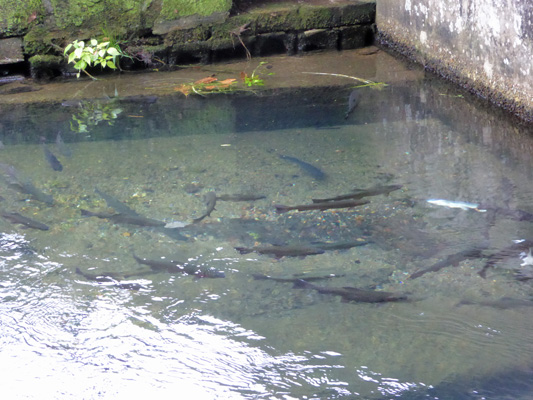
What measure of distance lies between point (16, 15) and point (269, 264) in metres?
6.04

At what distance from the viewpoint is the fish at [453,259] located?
3043mm

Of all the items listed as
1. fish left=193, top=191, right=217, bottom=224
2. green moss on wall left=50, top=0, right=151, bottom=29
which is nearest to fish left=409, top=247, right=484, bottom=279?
fish left=193, top=191, right=217, bottom=224

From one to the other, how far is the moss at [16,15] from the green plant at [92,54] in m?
0.81

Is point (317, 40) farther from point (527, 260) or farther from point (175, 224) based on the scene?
point (527, 260)

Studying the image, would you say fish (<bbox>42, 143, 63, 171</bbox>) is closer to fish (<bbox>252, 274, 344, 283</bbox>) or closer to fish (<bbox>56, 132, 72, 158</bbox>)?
fish (<bbox>56, 132, 72, 158</bbox>)

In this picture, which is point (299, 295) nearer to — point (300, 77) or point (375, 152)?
point (375, 152)

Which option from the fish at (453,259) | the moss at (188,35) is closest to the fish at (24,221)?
the fish at (453,259)

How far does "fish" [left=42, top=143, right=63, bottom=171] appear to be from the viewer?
455 centimetres

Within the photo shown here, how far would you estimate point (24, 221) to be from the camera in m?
3.68

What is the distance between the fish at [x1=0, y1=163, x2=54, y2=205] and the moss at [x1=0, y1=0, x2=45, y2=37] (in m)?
3.58

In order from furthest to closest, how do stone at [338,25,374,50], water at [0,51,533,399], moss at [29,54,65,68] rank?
stone at [338,25,374,50], moss at [29,54,65,68], water at [0,51,533,399]

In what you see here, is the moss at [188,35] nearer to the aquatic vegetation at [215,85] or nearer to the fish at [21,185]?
the aquatic vegetation at [215,85]

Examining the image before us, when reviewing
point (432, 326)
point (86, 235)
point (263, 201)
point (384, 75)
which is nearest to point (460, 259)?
point (432, 326)

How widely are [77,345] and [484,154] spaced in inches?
133
